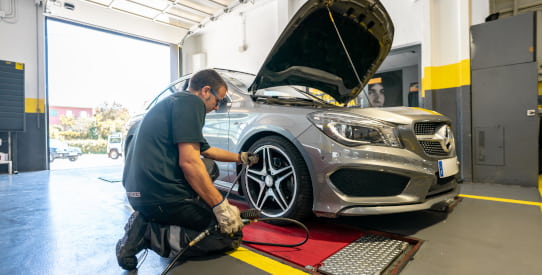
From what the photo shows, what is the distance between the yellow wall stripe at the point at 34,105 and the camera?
20.8 feet

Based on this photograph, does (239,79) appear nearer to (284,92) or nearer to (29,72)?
(284,92)

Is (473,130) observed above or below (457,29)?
below

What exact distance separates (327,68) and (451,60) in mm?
2812

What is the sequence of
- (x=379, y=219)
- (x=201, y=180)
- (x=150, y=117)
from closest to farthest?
(x=201, y=180), (x=150, y=117), (x=379, y=219)

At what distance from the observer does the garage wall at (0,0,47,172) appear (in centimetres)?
615

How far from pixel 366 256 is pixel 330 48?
1780 millimetres

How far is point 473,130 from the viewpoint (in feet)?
13.4

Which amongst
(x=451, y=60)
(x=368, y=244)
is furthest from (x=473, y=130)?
(x=368, y=244)

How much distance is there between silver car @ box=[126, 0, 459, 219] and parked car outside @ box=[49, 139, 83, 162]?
6408mm

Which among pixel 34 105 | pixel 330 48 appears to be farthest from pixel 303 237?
pixel 34 105

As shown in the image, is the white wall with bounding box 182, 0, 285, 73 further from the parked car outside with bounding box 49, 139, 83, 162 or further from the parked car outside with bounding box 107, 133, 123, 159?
the parked car outside with bounding box 49, 139, 83, 162

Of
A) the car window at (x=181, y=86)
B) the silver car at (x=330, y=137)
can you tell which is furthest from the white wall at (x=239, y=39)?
the silver car at (x=330, y=137)

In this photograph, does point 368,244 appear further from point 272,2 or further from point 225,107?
point 272,2

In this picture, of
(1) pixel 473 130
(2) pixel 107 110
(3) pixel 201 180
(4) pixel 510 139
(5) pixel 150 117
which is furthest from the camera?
(2) pixel 107 110
